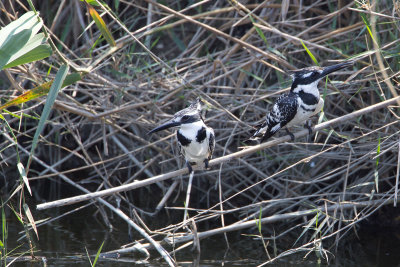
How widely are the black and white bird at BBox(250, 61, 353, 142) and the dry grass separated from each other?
37cm

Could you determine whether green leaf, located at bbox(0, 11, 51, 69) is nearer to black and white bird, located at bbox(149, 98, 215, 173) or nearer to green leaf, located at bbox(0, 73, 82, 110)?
green leaf, located at bbox(0, 73, 82, 110)

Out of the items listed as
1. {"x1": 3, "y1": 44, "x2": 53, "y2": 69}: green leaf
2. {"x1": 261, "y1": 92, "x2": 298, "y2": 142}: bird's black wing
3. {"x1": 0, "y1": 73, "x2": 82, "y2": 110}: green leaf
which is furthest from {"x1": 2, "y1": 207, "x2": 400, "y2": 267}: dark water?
{"x1": 3, "y1": 44, "x2": 53, "y2": 69}: green leaf

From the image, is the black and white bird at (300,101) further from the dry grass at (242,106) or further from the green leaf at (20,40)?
the green leaf at (20,40)

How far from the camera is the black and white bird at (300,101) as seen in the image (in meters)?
2.85

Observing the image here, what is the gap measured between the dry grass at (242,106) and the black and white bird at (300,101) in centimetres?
37

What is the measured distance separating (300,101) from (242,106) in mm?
627

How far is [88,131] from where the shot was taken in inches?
174

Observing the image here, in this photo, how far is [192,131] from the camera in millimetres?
2896

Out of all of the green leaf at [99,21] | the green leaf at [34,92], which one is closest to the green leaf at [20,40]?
the green leaf at [34,92]

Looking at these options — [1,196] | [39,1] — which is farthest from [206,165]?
[39,1]

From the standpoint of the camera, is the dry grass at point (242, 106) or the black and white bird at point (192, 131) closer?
the black and white bird at point (192, 131)

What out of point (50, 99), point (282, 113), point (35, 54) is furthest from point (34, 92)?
point (282, 113)

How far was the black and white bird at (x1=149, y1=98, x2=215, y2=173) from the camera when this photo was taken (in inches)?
112

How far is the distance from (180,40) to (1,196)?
1907 mm
